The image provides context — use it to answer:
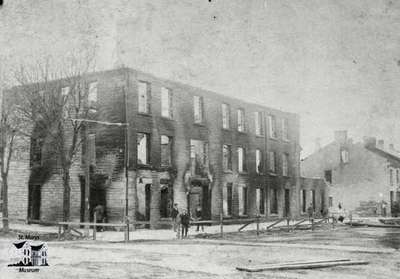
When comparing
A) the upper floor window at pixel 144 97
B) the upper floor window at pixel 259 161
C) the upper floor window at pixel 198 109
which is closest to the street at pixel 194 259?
the upper floor window at pixel 144 97

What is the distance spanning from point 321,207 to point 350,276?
36.1 m

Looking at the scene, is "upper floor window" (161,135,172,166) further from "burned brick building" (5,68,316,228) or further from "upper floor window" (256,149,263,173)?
"upper floor window" (256,149,263,173)

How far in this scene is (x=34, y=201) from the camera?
104ft

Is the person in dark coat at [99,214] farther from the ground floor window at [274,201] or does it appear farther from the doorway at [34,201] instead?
the ground floor window at [274,201]

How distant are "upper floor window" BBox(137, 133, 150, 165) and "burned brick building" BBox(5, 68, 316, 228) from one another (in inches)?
2.1

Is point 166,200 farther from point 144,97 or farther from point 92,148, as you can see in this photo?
point 144,97

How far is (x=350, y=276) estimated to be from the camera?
1262 cm

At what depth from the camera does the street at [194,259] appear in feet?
41.4

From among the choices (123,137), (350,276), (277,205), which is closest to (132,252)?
(350,276)

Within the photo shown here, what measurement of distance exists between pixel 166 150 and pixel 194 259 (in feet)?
54.2

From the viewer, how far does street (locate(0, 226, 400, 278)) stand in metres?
12.6

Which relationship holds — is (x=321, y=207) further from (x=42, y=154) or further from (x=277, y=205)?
(x=42, y=154)

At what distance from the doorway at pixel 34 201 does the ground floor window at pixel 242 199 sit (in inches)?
512

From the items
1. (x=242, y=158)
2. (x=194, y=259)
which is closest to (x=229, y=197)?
(x=242, y=158)
